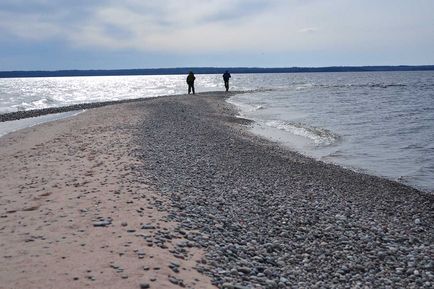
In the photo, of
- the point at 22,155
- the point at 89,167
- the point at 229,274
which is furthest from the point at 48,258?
the point at 22,155

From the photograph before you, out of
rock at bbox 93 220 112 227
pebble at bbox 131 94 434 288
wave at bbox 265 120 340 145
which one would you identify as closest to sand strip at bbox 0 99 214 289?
rock at bbox 93 220 112 227

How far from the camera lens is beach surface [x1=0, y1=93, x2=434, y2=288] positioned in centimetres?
581

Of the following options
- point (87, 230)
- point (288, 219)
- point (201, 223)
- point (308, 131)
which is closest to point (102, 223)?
point (87, 230)

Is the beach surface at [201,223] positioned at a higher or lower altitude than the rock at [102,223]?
lower

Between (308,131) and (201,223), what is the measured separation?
1767cm

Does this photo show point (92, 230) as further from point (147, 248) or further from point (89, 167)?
point (89, 167)

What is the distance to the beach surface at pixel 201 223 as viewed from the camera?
5809mm

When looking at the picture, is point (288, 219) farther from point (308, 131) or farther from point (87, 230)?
point (308, 131)

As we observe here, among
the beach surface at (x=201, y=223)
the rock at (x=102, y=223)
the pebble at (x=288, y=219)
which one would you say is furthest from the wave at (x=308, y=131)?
the rock at (x=102, y=223)

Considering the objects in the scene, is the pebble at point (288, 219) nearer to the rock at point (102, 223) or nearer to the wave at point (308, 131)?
the rock at point (102, 223)

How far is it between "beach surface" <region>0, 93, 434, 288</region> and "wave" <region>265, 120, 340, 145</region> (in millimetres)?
7031

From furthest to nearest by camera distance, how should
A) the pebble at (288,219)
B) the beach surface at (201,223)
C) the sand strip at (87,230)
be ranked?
1. the pebble at (288,219)
2. the beach surface at (201,223)
3. the sand strip at (87,230)

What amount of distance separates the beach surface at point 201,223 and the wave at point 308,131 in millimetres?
7031

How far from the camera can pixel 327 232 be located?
321 inches
